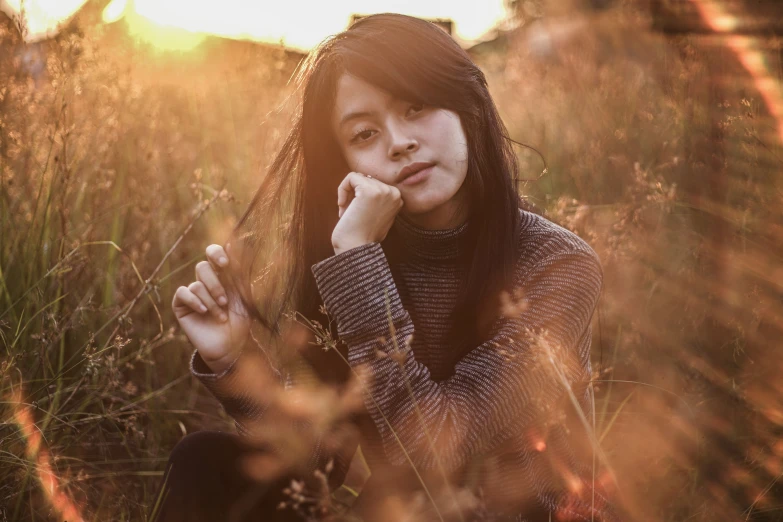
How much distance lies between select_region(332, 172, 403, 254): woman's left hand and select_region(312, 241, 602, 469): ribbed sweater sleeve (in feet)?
0.19

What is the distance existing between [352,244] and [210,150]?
2067 millimetres

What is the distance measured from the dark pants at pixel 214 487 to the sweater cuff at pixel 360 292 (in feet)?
1.77

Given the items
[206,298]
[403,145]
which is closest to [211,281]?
[206,298]

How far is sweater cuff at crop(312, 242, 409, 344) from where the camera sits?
158 cm

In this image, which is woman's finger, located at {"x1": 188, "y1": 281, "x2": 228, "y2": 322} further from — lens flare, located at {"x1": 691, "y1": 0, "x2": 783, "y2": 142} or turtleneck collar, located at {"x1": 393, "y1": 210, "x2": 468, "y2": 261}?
lens flare, located at {"x1": 691, "y1": 0, "x2": 783, "y2": 142}

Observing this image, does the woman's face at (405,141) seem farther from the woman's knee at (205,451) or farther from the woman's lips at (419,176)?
the woman's knee at (205,451)

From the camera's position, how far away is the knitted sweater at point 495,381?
1529mm

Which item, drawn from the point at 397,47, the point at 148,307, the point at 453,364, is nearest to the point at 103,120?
the point at 148,307

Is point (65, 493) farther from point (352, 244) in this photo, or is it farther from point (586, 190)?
point (586, 190)

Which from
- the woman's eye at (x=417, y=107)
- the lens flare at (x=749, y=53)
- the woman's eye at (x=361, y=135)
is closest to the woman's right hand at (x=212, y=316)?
the woman's eye at (x=361, y=135)

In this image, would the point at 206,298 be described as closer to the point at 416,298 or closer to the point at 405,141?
the point at 416,298

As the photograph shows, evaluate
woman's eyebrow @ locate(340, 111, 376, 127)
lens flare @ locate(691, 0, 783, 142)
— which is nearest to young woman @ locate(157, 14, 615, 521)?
woman's eyebrow @ locate(340, 111, 376, 127)

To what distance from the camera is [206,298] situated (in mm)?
1868

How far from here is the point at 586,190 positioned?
2959mm
